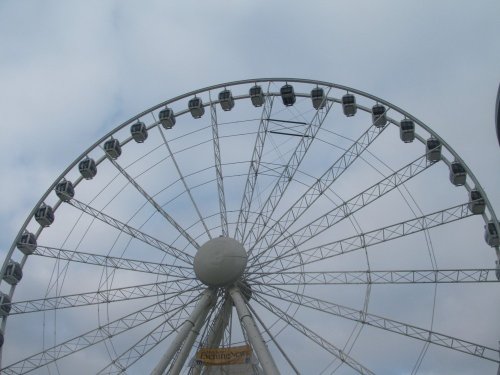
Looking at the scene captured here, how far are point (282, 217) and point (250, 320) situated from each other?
546 cm

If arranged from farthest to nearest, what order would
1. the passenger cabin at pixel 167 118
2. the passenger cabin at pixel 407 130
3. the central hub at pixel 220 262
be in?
the passenger cabin at pixel 167 118 < the passenger cabin at pixel 407 130 < the central hub at pixel 220 262

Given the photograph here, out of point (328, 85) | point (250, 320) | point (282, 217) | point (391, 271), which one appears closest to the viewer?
point (250, 320)

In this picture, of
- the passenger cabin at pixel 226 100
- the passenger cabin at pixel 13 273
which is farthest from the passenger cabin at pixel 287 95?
the passenger cabin at pixel 13 273

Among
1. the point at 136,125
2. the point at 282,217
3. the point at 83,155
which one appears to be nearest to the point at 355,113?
the point at 282,217

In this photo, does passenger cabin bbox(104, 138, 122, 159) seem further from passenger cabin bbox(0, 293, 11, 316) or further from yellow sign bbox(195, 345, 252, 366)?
yellow sign bbox(195, 345, 252, 366)

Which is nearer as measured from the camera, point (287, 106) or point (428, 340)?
point (428, 340)

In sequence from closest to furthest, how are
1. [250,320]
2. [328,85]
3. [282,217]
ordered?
1. [250,320]
2. [282,217]
3. [328,85]

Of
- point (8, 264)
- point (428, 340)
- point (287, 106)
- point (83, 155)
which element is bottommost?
point (428, 340)

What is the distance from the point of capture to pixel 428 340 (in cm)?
2261

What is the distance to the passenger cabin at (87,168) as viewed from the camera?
27938 millimetres

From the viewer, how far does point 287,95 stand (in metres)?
28.9

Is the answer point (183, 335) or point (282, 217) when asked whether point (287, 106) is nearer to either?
point (282, 217)

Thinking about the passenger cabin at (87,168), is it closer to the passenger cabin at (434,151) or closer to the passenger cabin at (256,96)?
the passenger cabin at (256,96)

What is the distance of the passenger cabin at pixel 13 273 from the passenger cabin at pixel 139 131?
797cm
